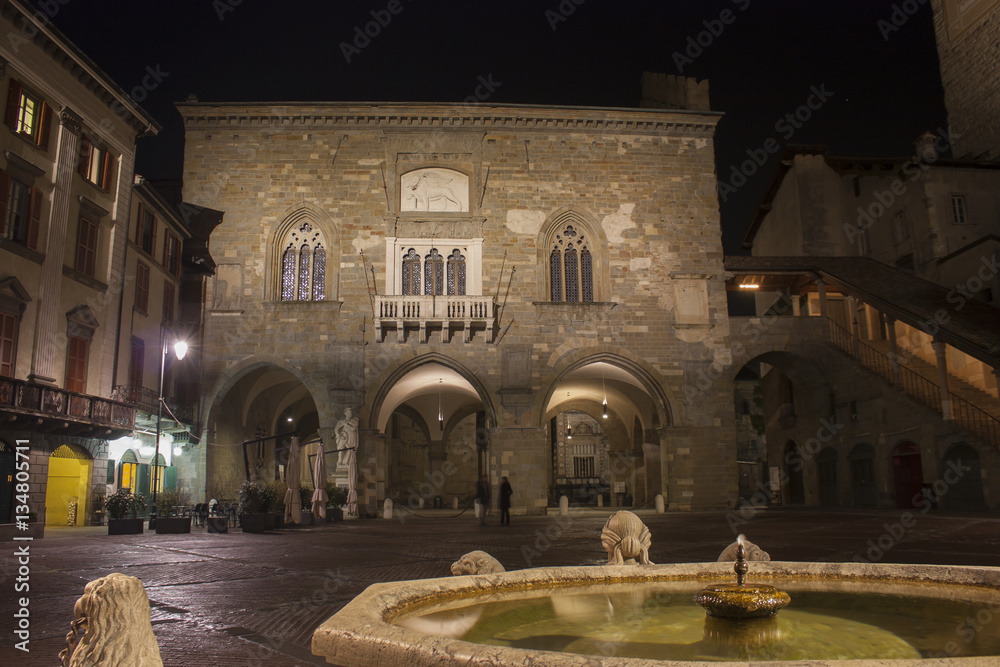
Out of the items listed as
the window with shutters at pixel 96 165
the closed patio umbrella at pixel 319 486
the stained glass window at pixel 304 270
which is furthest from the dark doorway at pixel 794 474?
the window with shutters at pixel 96 165

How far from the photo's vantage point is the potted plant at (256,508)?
55.4 ft

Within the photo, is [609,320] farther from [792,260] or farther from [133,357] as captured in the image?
[133,357]

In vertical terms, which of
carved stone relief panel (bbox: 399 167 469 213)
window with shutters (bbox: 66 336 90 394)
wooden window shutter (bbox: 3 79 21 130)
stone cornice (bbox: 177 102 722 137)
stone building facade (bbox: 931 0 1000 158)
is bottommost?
window with shutters (bbox: 66 336 90 394)

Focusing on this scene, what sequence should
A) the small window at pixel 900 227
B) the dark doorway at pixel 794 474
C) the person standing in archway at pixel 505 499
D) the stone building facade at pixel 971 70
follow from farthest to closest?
the dark doorway at pixel 794 474, the stone building facade at pixel 971 70, the small window at pixel 900 227, the person standing in archway at pixel 505 499

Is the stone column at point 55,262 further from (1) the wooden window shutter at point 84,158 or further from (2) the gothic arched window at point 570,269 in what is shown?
(2) the gothic arched window at point 570,269

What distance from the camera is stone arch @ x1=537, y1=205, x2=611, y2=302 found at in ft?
78.2

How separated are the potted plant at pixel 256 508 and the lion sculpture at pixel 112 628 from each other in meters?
14.5

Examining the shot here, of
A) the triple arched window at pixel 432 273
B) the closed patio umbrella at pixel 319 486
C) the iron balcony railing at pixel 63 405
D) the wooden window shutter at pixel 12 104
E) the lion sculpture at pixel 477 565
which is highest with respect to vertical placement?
the wooden window shutter at pixel 12 104

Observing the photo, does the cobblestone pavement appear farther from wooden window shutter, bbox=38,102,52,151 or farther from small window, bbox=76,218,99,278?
wooden window shutter, bbox=38,102,52,151

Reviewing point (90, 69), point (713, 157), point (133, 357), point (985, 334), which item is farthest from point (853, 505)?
point (90, 69)

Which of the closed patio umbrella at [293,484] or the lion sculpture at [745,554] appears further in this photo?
the closed patio umbrella at [293,484]

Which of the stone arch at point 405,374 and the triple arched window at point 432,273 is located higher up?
the triple arched window at point 432,273

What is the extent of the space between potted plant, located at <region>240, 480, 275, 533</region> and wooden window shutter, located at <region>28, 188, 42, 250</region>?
23.6 ft

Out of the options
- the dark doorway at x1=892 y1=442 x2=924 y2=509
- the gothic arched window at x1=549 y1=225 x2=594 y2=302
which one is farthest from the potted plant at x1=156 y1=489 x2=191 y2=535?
the dark doorway at x1=892 y1=442 x2=924 y2=509
